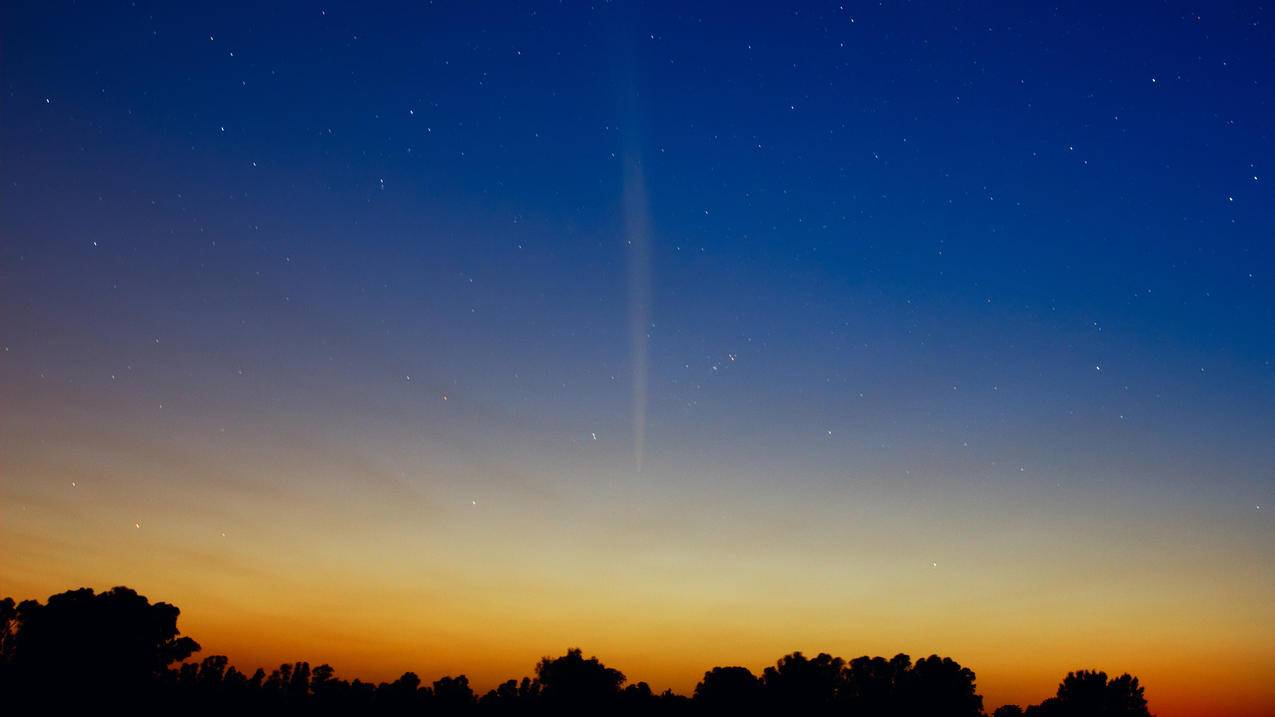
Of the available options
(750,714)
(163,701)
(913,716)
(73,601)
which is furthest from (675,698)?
(73,601)

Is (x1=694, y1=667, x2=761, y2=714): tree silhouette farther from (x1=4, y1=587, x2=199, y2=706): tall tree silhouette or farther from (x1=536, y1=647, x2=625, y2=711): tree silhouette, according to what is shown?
(x1=4, y1=587, x2=199, y2=706): tall tree silhouette

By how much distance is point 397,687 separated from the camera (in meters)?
165

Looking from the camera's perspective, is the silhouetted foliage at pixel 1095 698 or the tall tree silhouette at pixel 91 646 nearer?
the tall tree silhouette at pixel 91 646

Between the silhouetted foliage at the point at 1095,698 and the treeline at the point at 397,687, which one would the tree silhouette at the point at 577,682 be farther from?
the silhouetted foliage at the point at 1095,698

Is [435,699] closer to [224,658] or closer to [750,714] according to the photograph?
[224,658]

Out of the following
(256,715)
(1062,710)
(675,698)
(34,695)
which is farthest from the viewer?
(675,698)

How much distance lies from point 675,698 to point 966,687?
52.5m

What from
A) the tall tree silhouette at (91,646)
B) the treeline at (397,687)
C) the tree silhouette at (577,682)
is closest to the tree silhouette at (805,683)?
the treeline at (397,687)

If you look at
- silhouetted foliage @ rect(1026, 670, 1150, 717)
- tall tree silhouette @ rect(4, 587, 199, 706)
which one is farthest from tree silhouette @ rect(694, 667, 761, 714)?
tall tree silhouette @ rect(4, 587, 199, 706)

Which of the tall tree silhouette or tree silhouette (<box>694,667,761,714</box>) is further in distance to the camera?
tree silhouette (<box>694,667,761,714</box>)

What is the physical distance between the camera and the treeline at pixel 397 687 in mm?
96750

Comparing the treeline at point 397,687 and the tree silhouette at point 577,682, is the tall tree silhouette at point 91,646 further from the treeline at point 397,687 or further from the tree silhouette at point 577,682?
the tree silhouette at point 577,682

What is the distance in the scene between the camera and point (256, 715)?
127 metres

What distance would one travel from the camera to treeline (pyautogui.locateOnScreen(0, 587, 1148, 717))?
96.8 m
